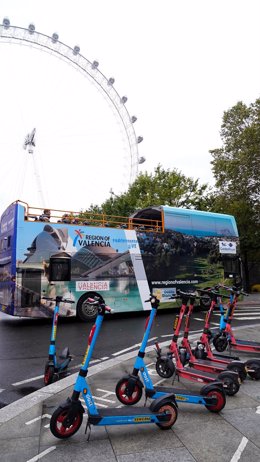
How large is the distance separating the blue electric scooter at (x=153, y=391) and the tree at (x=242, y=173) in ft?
79.1

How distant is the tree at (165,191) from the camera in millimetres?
33469

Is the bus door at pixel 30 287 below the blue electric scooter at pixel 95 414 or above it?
above

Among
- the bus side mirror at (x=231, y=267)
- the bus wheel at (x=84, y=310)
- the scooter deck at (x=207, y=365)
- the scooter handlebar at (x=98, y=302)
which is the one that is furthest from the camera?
the bus side mirror at (x=231, y=267)

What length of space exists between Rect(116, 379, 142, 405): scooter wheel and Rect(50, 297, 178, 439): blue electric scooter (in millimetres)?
691

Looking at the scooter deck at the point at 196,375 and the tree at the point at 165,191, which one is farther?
the tree at the point at 165,191

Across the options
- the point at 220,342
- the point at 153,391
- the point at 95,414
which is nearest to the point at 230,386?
the point at 153,391

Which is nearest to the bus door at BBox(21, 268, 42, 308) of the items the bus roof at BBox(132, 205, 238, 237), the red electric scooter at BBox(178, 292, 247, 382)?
the bus roof at BBox(132, 205, 238, 237)

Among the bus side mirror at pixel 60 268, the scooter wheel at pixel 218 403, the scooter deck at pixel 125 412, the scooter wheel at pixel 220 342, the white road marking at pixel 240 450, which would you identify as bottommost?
the white road marking at pixel 240 450

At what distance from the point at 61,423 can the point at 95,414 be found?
0.37 meters

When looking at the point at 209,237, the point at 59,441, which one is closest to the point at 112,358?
the point at 59,441

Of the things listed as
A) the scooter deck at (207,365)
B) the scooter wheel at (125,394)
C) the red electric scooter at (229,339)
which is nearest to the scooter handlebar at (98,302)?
the scooter wheel at (125,394)

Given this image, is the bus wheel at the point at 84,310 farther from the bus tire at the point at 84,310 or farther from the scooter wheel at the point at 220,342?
the scooter wheel at the point at 220,342

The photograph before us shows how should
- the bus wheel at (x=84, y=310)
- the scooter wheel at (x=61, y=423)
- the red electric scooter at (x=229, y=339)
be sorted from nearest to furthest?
the scooter wheel at (x=61, y=423), the red electric scooter at (x=229, y=339), the bus wheel at (x=84, y=310)

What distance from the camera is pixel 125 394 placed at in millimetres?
4875
